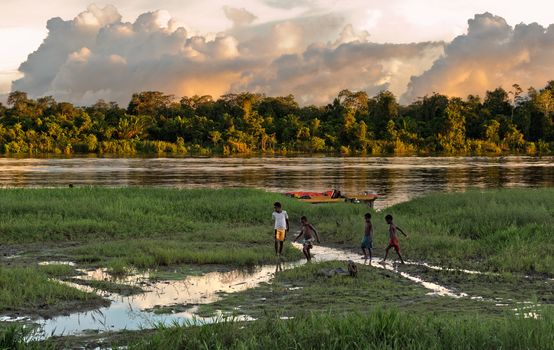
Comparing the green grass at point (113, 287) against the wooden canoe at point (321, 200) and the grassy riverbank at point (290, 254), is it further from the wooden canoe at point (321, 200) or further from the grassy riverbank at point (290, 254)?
the wooden canoe at point (321, 200)

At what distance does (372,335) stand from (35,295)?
24.3 ft

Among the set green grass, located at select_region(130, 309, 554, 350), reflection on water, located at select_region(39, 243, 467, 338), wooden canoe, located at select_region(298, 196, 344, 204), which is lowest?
reflection on water, located at select_region(39, 243, 467, 338)

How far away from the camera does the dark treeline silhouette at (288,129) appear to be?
118 m

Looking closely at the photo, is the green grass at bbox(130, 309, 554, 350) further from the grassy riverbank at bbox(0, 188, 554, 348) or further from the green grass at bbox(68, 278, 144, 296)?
the green grass at bbox(68, 278, 144, 296)

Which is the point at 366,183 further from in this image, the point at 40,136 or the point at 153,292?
the point at 40,136

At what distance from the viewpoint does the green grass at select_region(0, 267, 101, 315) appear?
1142 centimetres

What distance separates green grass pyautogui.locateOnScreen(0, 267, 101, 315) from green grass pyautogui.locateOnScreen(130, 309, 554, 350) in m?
4.70

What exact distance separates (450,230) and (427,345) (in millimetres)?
14896

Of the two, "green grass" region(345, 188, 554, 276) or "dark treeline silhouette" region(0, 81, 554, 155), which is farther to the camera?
"dark treeline silhouette" region(0, 81, 554, 155)

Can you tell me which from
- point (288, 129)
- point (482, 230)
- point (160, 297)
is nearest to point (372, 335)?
point (160, 297)

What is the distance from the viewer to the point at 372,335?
304 inches

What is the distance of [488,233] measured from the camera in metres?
20.4

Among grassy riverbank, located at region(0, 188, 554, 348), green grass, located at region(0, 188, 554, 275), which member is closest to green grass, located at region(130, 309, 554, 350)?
grassy riverbank, located at region(0, 188, 554, 348)

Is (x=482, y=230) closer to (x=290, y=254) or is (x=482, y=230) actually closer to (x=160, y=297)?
(x=290, y=254)
